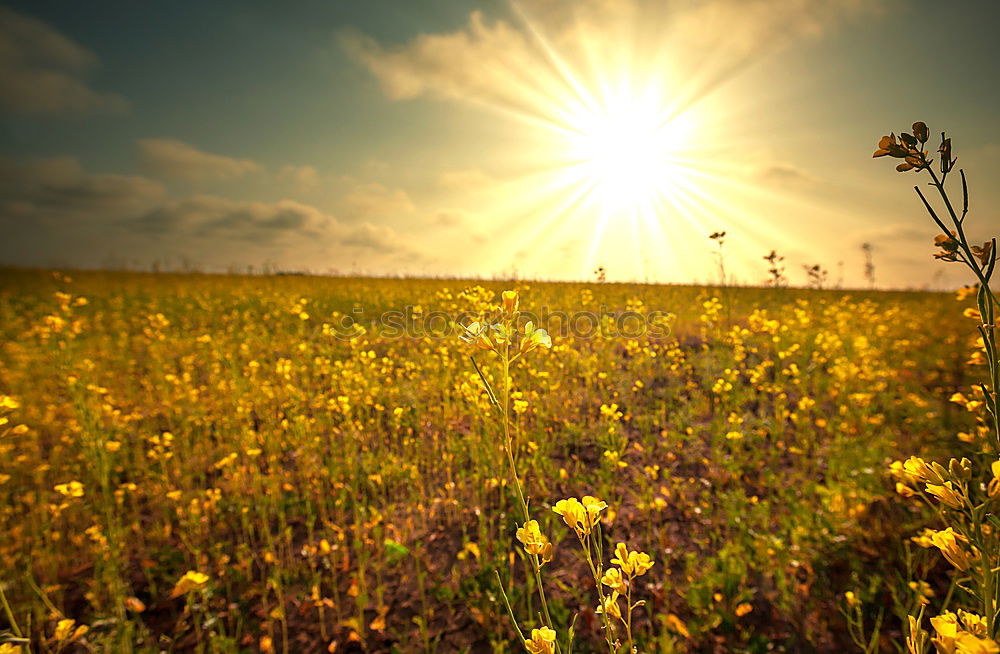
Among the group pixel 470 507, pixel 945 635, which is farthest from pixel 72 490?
pixel 945 635

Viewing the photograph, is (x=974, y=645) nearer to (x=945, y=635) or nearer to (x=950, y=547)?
(x=945, y=635)

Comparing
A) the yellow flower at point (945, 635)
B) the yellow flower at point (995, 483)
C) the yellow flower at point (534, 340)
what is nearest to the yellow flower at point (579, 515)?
the yellow flower at point (534, 340)

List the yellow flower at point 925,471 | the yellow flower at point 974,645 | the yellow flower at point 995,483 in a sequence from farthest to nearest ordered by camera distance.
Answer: the yellow flower at point 925,471
the yellow flower at point 995,483
the yellow flower at point 974,645

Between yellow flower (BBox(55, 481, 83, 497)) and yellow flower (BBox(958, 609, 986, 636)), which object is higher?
yellow flower (BBox(958, 609, 986, 636))

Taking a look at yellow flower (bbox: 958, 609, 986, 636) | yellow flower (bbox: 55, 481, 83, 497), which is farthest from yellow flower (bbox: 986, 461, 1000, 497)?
yellow flower (bbox: 55, 481, 83, 497)

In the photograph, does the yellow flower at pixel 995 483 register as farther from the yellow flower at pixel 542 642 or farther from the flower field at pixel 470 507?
the yellow flower at pixel 542 642

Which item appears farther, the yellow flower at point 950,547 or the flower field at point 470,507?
the flower field at point 470,507

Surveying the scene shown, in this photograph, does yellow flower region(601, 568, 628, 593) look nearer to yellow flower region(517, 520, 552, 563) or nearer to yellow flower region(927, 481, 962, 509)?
yellow flower region(517, 520, 552, 563)

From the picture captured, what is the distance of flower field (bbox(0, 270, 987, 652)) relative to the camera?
2.21m

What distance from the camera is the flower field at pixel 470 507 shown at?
221 centimetres

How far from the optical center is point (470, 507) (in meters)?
3.05

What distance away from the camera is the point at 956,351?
666cm

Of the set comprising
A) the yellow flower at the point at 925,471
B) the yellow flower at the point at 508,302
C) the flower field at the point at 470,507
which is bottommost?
the flower field at the point at 470,507

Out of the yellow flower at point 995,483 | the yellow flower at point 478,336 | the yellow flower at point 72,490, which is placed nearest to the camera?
the yellow flower at point 995,483
